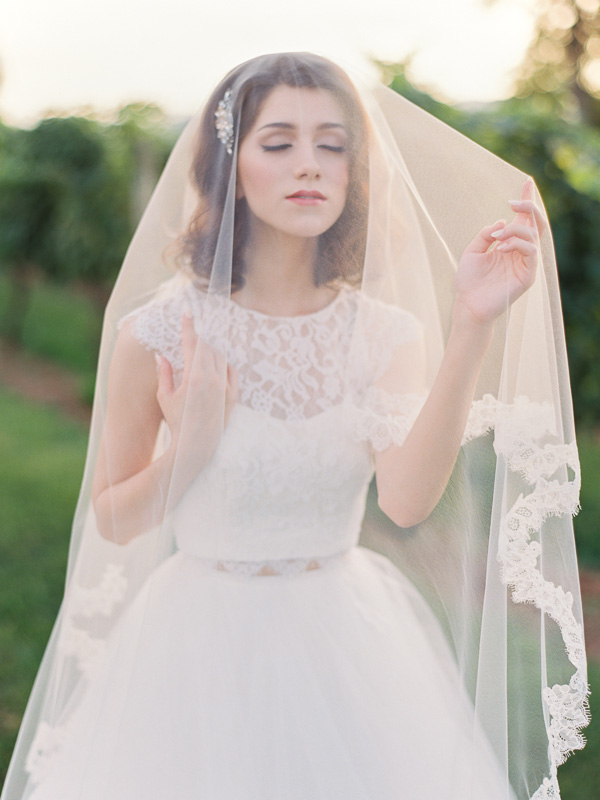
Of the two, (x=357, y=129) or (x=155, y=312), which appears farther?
(x=155, y=312)

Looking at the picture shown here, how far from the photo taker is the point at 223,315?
1727 millimetres

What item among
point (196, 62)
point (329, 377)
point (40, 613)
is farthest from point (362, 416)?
point (40, 613)

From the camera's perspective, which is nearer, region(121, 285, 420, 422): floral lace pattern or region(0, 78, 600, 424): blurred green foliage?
region(121, 285, 420, 422): floral lace pattern

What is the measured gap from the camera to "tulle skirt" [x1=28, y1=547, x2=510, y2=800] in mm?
1534

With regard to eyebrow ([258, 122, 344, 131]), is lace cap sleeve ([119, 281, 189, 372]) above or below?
below

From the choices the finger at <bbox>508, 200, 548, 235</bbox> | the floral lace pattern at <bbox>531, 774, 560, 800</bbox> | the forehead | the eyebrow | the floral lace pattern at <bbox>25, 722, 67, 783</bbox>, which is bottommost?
the floral lace pattern at <bbox>25, 722, 67, 783</bbox>

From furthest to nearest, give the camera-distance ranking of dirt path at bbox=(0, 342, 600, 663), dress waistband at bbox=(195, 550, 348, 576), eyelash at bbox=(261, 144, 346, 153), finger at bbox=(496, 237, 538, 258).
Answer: dirt path at bbox=(0, 342, 600, 663), dress waistband at bbox=(195, 550, 348, 576), eyelash at bbox=(261, 144, 346, 153), finger at bbox=(496, 237, 538, 258)

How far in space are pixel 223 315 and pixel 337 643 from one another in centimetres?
72

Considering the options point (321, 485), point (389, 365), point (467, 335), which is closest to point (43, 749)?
point (321, 485)

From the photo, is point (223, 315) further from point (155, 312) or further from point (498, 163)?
point (498, 163)

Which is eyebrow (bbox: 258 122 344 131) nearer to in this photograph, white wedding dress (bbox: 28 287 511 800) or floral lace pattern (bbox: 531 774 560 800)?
white wedding dress (bbox: 28 287 511 800)

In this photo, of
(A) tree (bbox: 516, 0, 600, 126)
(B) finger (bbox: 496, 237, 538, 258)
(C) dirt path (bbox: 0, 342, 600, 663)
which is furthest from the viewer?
(C) dirt path (bbox: 0, 342, 600, 663)

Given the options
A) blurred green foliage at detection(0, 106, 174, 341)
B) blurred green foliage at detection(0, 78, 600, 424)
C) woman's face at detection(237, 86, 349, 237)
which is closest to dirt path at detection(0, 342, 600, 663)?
blurred green foliage at detection(0, 78, 600, 424)

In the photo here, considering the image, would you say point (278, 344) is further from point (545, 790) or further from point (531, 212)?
point (545, 790)
